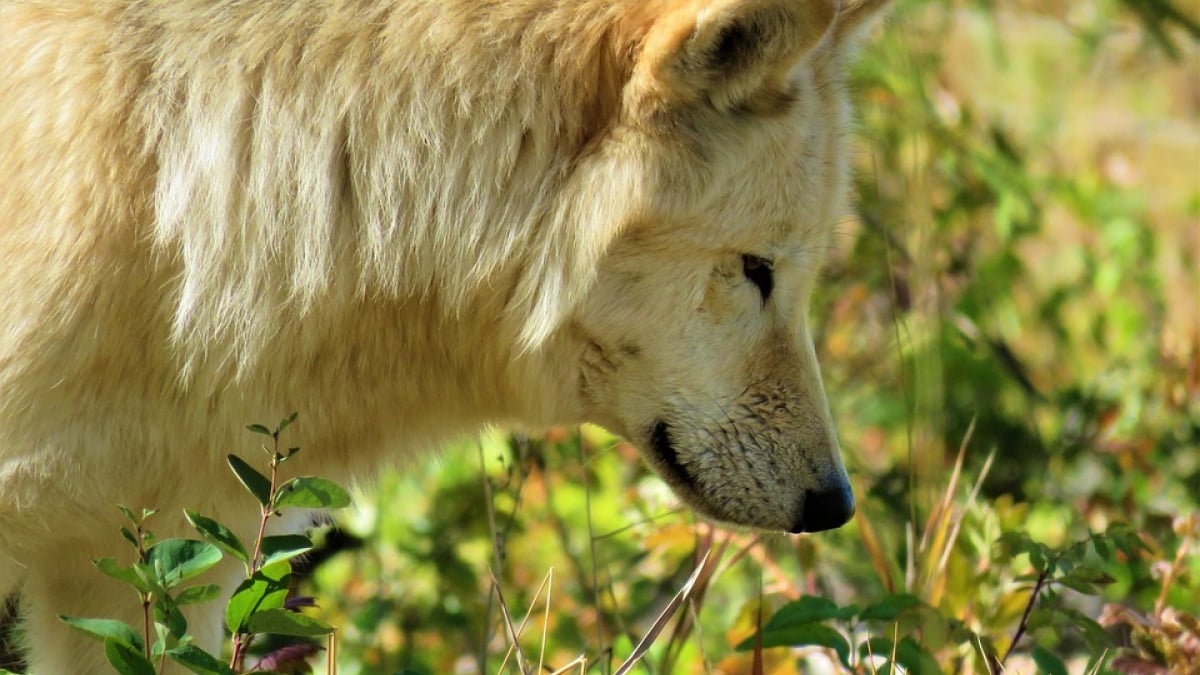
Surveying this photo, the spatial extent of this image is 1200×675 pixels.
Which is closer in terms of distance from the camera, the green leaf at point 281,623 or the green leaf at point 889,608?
the green leaf at point 281,623

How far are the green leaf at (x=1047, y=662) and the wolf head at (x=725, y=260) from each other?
55 cm

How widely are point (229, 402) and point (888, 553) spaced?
69.1 inches

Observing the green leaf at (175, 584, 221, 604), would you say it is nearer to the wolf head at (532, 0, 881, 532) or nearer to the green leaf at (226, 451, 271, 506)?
the green leaf at (226, 451, 271, 506)

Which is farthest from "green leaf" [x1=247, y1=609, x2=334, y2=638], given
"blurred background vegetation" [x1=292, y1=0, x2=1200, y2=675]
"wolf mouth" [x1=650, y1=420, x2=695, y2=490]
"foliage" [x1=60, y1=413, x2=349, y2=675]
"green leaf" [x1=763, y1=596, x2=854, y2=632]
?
"wolf mouth" [x1=650, y1=420, x2=695, y2=490]

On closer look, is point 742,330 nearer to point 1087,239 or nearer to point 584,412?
point 584,412

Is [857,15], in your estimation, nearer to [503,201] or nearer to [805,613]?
[503,201]

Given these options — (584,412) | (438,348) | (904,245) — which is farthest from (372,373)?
(904,245)

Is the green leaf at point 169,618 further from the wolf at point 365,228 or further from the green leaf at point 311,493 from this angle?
the wolf at point 365,228

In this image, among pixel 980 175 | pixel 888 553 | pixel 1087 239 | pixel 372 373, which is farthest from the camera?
pixel 1087 239

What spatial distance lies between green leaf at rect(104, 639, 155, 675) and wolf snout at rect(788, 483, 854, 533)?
1.39 meters

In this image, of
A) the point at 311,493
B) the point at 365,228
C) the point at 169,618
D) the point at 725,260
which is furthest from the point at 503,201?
the point at 169,618

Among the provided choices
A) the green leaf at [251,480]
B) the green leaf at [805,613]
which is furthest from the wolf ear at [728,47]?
the green leaf at [251,480]

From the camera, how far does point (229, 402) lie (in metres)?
2.55

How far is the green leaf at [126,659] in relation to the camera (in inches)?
74.7
